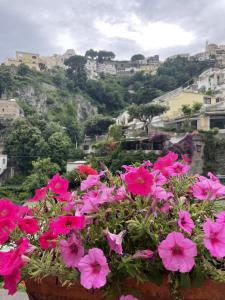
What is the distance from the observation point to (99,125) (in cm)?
4147

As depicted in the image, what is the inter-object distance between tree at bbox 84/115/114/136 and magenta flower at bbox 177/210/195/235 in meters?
40.2

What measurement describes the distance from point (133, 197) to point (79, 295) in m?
0.32

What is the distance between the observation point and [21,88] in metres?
55.7

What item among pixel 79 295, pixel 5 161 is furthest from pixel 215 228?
pixel 5 161

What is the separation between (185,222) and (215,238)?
0.09m

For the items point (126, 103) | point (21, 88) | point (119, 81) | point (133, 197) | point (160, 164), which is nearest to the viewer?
point (133, 197)

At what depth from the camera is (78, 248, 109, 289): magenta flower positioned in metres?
0.99

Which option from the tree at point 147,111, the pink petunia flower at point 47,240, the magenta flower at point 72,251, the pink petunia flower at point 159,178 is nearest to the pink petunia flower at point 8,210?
the pink petunia flower at point 47,240

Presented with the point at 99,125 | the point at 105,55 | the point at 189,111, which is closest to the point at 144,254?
the point at 189,111

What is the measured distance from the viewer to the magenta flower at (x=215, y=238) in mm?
1021

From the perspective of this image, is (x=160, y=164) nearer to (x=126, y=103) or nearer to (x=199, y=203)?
(x=199, y=203)

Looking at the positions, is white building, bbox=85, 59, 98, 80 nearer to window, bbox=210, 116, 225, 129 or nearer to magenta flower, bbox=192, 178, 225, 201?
window, bbox=210, 116, 225, 129

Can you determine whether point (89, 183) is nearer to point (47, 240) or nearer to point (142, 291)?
point (47, 240)

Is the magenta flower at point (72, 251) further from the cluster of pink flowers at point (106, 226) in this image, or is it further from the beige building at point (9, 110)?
the beige building at point (9, 110)
